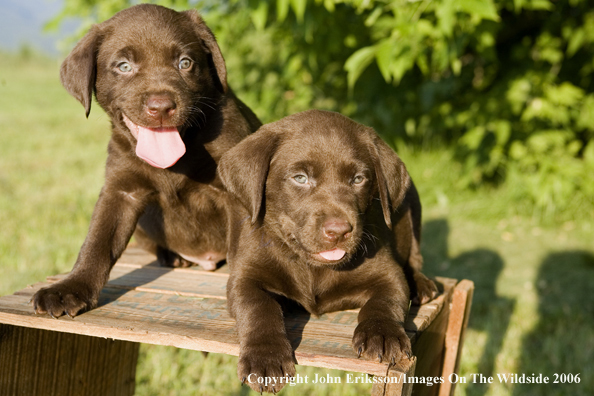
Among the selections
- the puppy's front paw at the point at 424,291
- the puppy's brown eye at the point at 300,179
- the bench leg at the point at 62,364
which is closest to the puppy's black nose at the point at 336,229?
the puppy's brown eye at the point at 300,179

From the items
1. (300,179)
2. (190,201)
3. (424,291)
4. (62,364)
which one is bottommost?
(62,364)

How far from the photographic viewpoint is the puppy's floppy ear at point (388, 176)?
273 cm

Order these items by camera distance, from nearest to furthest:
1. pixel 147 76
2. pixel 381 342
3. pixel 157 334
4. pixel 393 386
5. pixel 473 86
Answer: pixel 393 386
pixel 381 342
pixel 157 334
pixel 147 76
pixel 473 86

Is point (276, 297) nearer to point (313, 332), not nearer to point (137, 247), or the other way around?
point (313, 332)

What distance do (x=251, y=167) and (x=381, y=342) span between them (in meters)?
0.92

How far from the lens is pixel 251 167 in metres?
2.68

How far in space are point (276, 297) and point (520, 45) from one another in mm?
4848

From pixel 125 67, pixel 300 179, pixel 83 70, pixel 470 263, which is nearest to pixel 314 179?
pixel 300 179

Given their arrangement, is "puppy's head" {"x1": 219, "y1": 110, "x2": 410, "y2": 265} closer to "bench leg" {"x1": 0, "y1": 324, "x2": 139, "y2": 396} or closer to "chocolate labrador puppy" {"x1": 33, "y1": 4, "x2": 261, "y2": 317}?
"chocolate labrador puppy" {"x1": 33, "y1": 4, "x2": 261, "y2": 317}

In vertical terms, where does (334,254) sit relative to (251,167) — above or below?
below

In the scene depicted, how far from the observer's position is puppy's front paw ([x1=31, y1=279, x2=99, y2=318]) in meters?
2.52

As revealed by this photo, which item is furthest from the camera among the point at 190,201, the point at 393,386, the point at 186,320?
the point at 190,201

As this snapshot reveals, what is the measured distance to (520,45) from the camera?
648 cm

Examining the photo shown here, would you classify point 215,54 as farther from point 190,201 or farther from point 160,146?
point 190,201
